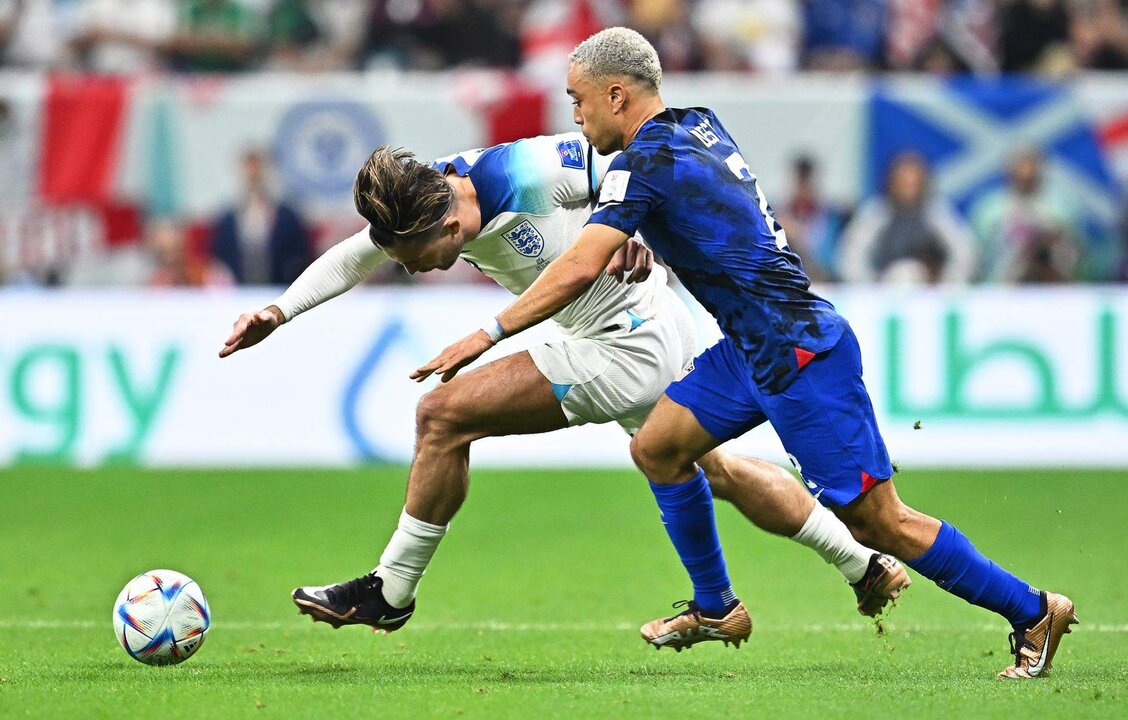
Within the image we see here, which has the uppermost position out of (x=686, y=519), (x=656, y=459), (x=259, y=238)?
(x=656, y=459)

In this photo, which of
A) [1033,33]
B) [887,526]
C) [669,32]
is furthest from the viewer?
[1033,33]

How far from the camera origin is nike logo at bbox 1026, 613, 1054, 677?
592 centimetres

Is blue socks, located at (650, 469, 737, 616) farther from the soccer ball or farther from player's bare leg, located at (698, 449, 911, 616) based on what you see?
the soccer ball

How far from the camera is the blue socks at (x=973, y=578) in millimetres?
5848

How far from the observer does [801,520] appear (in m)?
6.65

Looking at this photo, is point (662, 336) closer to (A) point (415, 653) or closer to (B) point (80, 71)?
(A) point (415, 653)

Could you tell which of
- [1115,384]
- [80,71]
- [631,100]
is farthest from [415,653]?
[80,71]

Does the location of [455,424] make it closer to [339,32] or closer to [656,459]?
[656,459]

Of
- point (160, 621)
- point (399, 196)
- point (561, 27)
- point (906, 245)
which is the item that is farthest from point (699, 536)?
point (561, 27)

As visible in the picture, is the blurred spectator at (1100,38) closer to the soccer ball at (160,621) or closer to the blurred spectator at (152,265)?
the blurred spectator at (152,265)

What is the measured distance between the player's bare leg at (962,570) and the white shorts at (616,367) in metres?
1.02

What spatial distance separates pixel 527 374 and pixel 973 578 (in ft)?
5.98

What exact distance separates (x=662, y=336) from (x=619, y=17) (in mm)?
10211

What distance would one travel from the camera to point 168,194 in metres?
16.1
